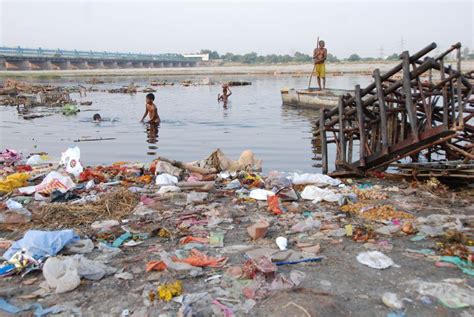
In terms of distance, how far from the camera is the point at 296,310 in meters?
3.20

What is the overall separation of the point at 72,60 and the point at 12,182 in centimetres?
9040

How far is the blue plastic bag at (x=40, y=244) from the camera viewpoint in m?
4.22

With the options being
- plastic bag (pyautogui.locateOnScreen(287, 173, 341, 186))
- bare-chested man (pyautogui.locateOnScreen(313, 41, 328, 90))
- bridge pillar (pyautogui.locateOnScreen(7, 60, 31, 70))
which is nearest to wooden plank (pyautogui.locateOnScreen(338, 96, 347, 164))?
plastic bag (pyautogui.locateOnScreen(287, 173, 341, 186))

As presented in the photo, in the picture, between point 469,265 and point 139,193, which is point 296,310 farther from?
point 139,193

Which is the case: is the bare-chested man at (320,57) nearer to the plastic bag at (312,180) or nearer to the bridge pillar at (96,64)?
the plastic bag at (312,180)

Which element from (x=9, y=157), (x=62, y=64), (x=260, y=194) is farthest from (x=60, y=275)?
(x=62, y=64)

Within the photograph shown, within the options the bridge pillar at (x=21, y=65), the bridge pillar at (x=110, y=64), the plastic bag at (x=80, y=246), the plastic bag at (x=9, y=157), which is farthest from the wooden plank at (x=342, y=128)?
the bridge pillar at (x=110, y=64)

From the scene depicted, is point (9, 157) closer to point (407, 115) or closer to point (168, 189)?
point (168, 189)

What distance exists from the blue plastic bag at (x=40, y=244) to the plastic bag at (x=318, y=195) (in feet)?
11.2

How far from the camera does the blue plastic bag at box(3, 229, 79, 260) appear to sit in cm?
422

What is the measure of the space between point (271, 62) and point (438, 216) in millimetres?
117473

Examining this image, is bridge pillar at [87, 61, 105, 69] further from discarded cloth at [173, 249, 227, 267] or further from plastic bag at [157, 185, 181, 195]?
discarded cloth at [173, 249, 227, 267]

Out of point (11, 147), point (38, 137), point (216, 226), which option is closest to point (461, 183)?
point (216, 226)

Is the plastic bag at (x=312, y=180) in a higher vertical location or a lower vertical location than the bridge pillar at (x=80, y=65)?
lower
